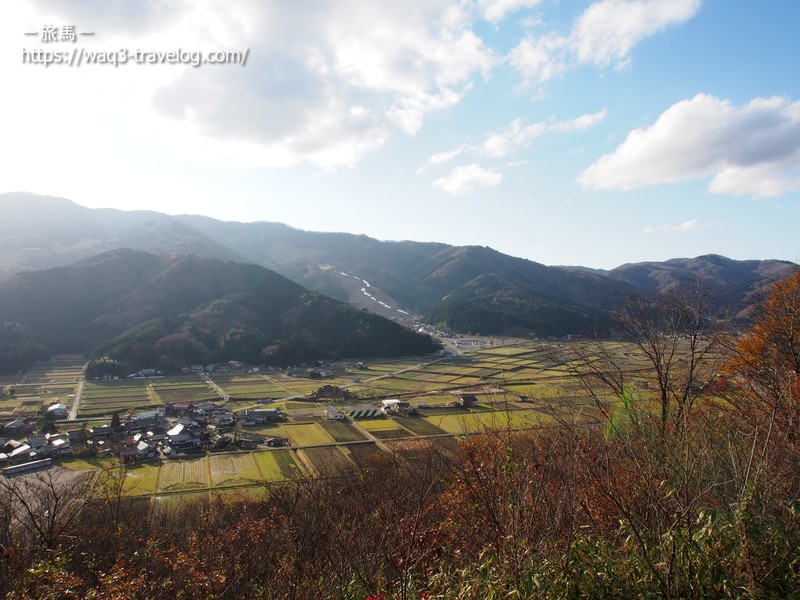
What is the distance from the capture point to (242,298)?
72938mm

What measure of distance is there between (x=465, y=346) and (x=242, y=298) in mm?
38525

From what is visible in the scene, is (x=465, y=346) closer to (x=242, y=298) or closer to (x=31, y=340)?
(x=242, y=298)

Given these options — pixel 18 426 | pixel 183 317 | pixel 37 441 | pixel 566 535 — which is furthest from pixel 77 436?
pixel 183 317

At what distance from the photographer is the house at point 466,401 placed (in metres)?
34.5

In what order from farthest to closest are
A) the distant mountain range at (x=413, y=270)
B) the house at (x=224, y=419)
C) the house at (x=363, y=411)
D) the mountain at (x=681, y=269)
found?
the mountain at (x=681, y=269), the distant mountain range at (x=413, y=270), the house at (x=363, y=411), the house at (x=224, y=419)

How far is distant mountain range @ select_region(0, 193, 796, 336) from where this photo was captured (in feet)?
303

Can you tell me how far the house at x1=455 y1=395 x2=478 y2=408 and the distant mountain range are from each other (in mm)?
45876

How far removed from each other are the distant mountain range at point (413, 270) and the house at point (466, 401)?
45876 mm

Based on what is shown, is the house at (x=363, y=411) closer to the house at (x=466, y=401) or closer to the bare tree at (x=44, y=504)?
the house at (x=466, y=401)

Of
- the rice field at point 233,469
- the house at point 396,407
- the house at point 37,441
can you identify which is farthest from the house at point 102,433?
the house at point 396,407

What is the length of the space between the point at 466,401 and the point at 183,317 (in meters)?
48.1

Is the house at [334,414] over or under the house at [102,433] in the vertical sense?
under

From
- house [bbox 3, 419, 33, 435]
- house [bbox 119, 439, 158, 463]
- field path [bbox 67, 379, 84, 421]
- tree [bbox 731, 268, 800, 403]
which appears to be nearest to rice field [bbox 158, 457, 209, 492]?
house [bbox 119, 439, 158, 463]

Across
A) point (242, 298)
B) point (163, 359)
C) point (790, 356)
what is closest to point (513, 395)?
point (790, 356)
